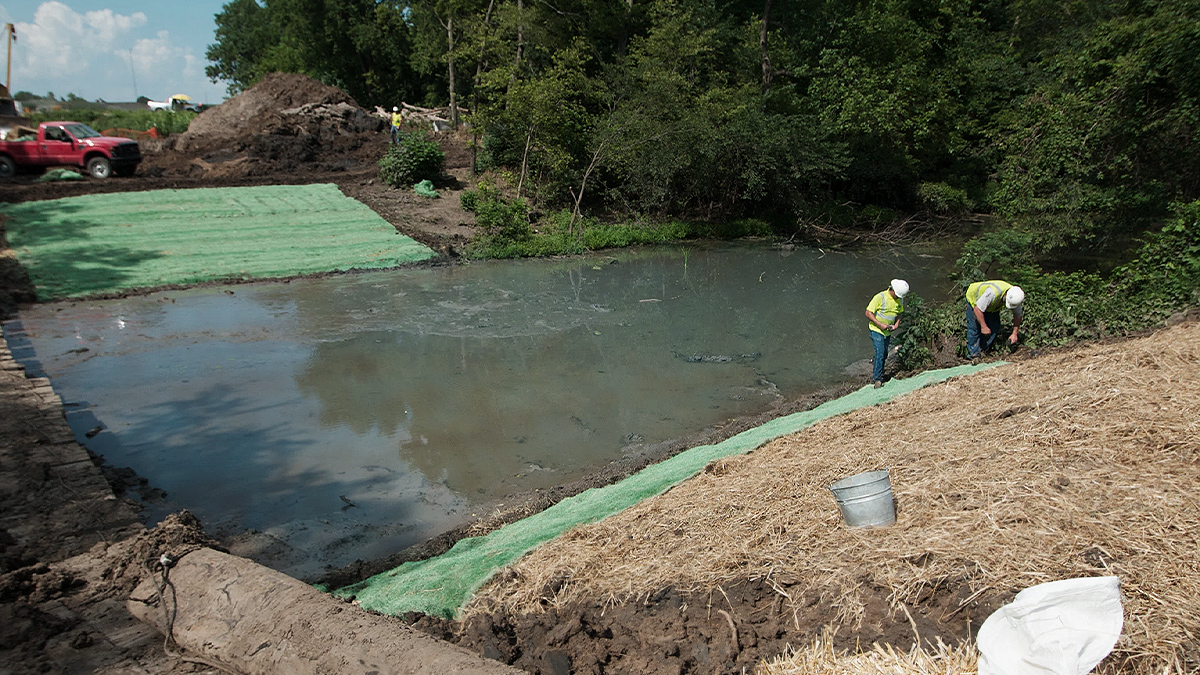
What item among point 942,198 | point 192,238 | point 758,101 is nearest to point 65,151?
point 192,238

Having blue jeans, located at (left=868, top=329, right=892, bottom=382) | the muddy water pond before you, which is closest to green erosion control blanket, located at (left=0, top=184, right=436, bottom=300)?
the muddy water pond

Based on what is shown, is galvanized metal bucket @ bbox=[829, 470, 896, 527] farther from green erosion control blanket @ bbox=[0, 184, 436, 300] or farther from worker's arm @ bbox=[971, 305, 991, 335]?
green erosion control blanket @ bbox=[0, 184, 436, 300]

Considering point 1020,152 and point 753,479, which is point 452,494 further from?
point 1020,152

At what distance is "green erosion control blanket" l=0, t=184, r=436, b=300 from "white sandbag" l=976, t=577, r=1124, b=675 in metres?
15.7

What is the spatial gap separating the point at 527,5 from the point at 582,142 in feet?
27.3

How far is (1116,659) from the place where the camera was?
306cm

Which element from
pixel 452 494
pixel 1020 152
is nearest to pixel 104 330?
pixel 452 494

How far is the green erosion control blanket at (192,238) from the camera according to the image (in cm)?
1516

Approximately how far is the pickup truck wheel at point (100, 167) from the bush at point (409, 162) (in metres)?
8.13

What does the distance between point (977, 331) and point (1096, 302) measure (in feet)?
5.71

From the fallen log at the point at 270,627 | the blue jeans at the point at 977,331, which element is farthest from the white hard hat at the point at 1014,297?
the fallen log at the point at 270,627

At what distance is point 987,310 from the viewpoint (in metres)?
10.1

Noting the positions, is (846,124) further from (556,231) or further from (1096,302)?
(1096,302)

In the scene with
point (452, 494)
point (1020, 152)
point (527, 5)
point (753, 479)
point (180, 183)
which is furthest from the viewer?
point (527, 5)
